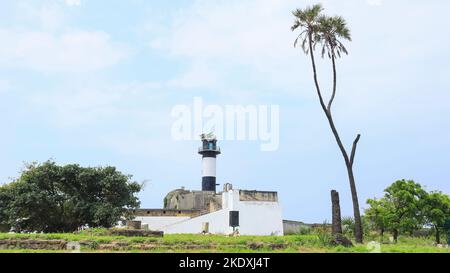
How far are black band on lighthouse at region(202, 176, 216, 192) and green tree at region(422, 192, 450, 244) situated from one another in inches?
776

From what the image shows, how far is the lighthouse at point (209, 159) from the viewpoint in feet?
156

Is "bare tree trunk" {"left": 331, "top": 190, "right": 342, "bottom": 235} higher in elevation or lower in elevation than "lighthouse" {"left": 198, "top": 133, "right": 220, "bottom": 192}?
lower

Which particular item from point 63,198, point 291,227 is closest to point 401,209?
point 291,227

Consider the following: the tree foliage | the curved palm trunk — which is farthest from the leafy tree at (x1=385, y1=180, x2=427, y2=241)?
the curved palm trunk

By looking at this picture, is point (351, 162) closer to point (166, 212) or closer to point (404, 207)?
point (404, 207)

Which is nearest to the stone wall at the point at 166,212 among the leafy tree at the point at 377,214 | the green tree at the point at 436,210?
the leafy tree at the point at 377,214

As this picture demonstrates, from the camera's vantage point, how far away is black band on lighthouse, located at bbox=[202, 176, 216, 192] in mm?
47812

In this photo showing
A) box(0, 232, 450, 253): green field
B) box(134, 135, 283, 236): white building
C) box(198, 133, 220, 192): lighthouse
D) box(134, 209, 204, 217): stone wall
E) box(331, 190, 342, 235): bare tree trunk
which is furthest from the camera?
box(198, 133, 220, 192): lighthouse

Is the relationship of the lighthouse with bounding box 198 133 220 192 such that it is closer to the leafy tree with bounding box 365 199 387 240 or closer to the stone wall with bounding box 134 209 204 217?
the stone wall with bounding box 134 209 204 217

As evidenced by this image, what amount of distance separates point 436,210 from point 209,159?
20956 millimetres

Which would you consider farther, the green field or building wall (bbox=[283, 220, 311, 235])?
building wall (bbox=[283, 220, 311, 235])

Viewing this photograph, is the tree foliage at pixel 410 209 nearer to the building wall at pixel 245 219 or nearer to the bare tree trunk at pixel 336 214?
the building wall at pixel 245 219

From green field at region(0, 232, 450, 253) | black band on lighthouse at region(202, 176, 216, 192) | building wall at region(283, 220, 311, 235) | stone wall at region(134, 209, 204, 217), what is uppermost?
black band on lighthouse at region(202, 176, 216, 192)
